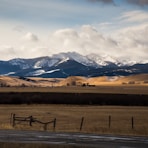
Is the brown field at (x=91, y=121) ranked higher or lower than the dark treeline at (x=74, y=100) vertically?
lower

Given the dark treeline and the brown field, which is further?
the dark treeline

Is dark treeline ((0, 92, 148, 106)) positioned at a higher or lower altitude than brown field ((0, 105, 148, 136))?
higher

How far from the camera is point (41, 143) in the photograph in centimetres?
3166

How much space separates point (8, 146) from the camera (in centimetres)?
2917

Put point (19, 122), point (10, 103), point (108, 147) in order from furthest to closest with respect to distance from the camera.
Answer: point (10, 103) → point (19, 122) → point (108, 147)

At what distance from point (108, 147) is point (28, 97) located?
342ft

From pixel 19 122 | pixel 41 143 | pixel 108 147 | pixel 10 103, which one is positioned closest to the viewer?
pixel 108 147

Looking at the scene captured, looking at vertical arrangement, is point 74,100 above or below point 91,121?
above

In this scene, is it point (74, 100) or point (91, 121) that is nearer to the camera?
point (91, 121)

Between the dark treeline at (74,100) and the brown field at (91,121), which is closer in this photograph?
the brown field at (91,121)

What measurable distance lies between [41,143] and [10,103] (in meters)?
90.7

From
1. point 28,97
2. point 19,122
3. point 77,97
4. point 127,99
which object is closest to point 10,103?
point 28,97

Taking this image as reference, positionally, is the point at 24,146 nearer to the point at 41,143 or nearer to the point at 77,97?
the point at 41,143

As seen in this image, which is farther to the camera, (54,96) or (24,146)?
(54,96)
